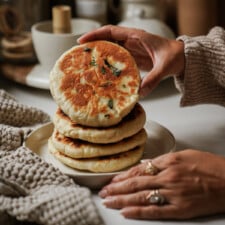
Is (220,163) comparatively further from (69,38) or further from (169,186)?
Answer: (69,38)

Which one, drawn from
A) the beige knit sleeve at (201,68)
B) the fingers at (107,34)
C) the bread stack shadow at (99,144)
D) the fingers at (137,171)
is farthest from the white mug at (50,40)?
the fingers at (137,171)

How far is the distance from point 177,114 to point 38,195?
0.52m

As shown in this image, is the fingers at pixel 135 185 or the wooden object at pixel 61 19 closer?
the fingers at pixel 135 185

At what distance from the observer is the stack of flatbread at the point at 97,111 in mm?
912

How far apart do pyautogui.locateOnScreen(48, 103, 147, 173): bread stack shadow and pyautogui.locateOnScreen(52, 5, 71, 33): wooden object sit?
482 mm

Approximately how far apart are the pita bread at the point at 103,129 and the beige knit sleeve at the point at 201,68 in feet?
0.71

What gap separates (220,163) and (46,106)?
537 mm

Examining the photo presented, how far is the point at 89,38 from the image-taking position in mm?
1076

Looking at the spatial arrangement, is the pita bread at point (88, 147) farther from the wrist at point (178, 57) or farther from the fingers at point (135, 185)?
the wrist at point (178, 57)

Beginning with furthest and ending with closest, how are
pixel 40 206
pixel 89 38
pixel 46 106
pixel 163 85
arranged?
1. pixel 163 85
2. pixel 46 106
3. pixel 89 38
4. pixel 40 206

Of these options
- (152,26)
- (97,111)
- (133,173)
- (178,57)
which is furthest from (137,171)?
(152,26)

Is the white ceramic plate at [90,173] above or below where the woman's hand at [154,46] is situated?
below

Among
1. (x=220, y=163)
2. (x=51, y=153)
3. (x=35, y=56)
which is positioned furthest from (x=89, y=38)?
(x=35, y=56)

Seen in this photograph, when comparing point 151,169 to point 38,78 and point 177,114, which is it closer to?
point 177,114
